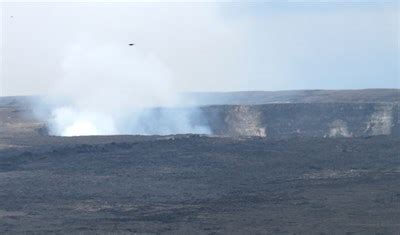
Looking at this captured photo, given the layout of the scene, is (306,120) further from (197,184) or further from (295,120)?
(197,184)

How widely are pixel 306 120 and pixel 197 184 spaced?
29117mm

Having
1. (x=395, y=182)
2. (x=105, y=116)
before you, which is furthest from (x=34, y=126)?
(x=395, y=182)

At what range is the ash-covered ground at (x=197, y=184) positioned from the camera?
105 ft

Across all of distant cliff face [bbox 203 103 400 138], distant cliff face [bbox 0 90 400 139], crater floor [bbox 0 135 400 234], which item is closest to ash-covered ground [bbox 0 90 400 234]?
crater floor [bbox 0 135 400 234]

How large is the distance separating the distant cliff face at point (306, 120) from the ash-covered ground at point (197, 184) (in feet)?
6.44

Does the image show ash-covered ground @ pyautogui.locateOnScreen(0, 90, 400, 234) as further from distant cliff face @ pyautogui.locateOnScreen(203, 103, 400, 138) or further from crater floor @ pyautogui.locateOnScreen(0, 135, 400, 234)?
distant cliff face @ pyautogui.locateOnScreen(203, 103, 400, 138)

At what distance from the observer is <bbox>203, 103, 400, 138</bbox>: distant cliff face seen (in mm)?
66250

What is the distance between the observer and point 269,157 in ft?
159

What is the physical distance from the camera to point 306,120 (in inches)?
2709

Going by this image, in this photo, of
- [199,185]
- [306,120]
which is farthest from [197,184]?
[306,120]

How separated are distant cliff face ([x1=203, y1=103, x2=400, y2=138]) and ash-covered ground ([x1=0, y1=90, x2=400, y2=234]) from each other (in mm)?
1963

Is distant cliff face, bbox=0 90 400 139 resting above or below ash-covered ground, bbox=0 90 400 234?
below

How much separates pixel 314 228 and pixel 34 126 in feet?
126

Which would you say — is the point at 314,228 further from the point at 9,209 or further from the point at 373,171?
the point at 373,171
